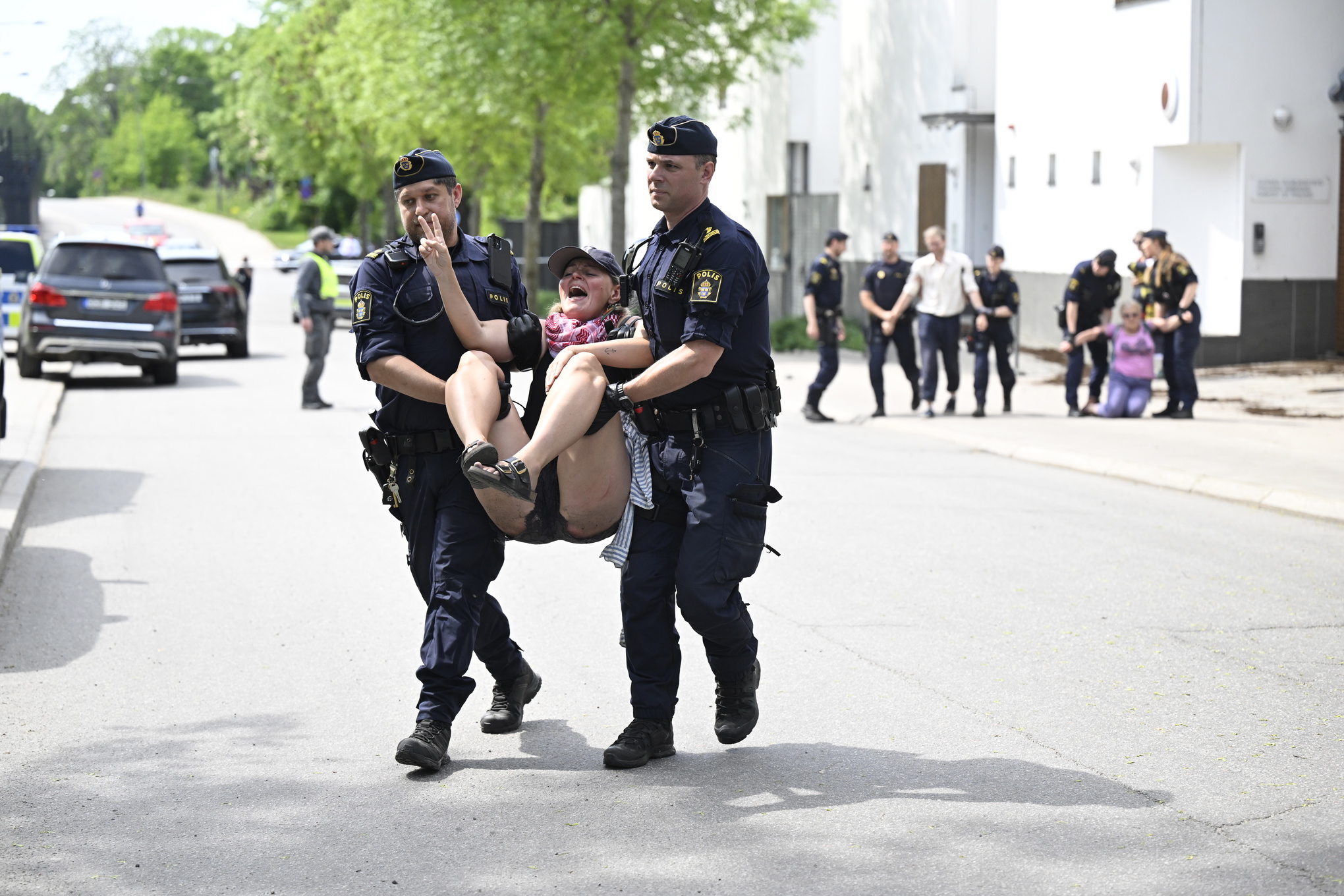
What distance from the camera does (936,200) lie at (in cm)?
2831

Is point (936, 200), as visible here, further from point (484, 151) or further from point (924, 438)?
point (484, 151)

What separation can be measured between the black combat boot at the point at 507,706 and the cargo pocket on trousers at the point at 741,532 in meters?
0.98

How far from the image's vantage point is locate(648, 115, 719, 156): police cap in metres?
5.35

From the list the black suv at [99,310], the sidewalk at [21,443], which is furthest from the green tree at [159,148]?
the sidewalk at [21,443]

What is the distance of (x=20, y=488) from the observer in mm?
11523

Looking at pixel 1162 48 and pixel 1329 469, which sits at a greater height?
pixel 1162 48

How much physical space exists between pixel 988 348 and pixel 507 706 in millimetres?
12005

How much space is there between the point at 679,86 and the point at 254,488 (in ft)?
64.3

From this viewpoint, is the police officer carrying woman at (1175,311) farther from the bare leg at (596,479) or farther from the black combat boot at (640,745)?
the bare leg at (596,479)

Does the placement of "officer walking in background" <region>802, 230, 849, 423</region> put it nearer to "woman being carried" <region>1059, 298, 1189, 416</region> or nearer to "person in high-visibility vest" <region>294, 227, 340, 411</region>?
"woman being carried" <region>1059, 298, 1189, 416</region>

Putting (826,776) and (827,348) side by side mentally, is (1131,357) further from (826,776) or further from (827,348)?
(826,776)

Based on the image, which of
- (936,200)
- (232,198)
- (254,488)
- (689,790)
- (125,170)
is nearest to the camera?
(689,790)

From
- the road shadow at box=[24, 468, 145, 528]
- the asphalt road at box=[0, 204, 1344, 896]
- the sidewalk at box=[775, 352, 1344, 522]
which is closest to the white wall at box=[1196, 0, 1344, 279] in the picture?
the sidewalk at box=[775, 352, 1344, 522]

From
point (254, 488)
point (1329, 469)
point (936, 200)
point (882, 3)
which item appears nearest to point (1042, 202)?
point (936, 200)
